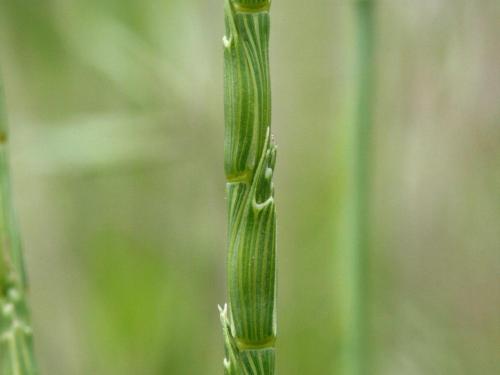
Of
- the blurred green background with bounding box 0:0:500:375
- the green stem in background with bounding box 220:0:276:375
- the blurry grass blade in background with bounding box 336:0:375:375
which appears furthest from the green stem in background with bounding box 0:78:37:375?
the blurred green background with bounding box 0:0:500:375

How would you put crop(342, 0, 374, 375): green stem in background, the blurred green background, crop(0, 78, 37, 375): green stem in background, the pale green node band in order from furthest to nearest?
the blurred green background < crop(342, 0, 374, 375): green stem in background < crop(0, 78, 37, 375): green stem in background < the pale green node band

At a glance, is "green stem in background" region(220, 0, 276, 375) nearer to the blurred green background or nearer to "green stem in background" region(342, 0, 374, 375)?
"green stem in background" region(342, 0, 374, 375)

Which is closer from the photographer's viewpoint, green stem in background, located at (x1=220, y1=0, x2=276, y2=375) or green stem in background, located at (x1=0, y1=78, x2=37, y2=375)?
green stem in background, located at (x1=220, y1=0, x2=276, y2=375)

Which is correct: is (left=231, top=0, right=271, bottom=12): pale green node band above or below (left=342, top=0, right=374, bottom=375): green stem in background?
above

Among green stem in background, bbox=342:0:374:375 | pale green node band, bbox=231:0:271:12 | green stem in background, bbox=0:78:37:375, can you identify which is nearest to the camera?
pale green node band, bbox=231:0:271:12

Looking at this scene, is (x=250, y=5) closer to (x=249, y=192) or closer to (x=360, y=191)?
(x=249, y=192)

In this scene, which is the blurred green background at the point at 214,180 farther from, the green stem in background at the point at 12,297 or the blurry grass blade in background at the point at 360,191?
the green stem in background at the point at 12,297

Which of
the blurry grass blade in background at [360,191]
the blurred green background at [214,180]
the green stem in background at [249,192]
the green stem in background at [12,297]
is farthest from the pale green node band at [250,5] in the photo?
the blurred green background at [214,180]
